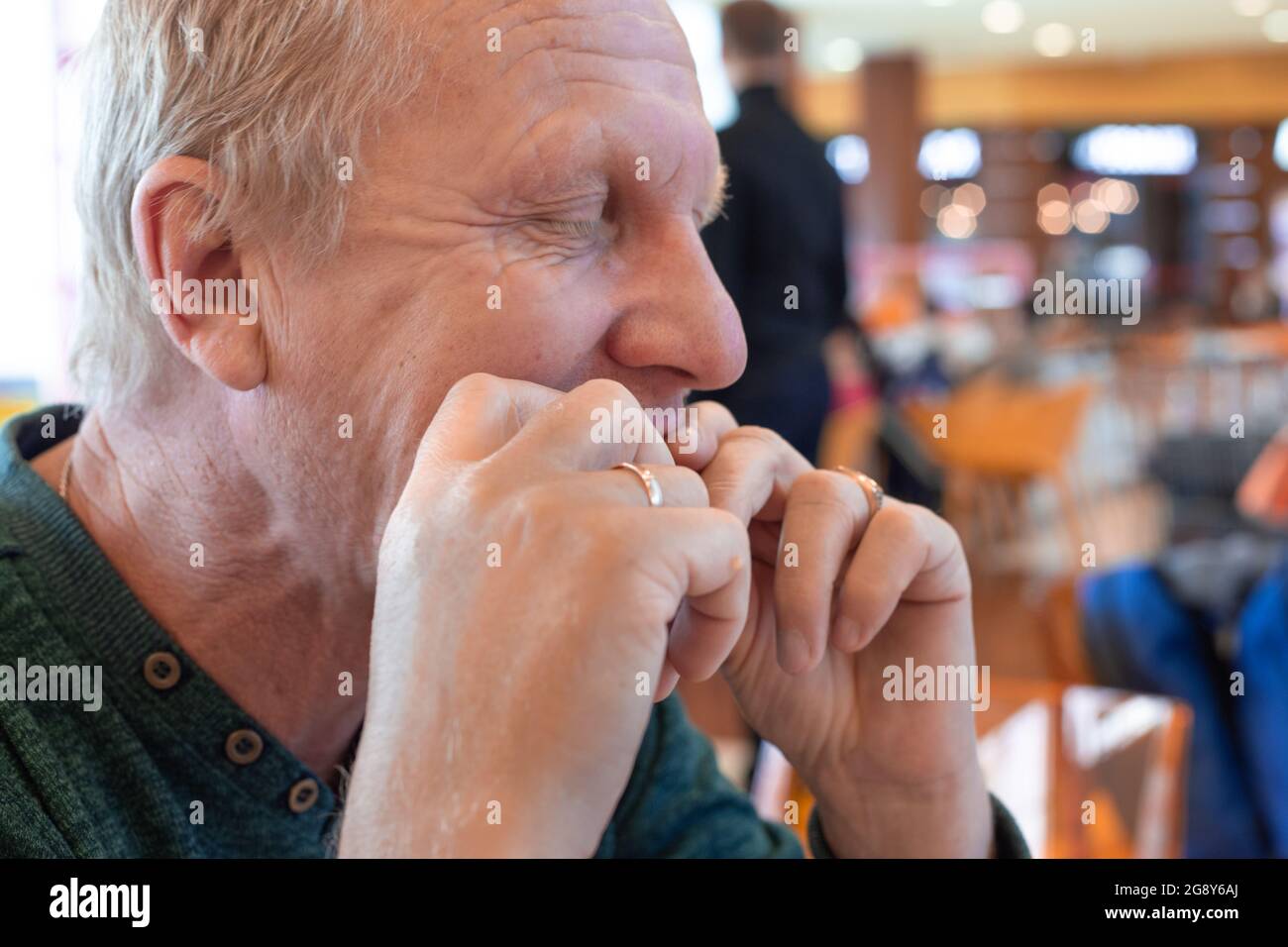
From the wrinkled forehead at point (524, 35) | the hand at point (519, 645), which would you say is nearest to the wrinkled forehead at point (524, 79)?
the wrinkled forehead at point (524, 35)

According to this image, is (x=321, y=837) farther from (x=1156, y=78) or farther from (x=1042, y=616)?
(x=1156, y=78)

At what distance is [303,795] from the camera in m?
0.87

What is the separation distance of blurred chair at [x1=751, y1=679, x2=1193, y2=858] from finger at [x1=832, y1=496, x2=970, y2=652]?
1.58 feet

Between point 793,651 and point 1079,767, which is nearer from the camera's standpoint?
point 793,651

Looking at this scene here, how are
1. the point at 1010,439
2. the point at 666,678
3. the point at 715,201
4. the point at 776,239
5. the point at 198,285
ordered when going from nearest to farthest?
the point at 666,678 → the point at 198,285 → the point at 715,201 → the point at 776,239 → the point at 1010,439

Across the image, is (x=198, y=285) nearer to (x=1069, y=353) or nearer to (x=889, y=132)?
(x=1069, y=353)

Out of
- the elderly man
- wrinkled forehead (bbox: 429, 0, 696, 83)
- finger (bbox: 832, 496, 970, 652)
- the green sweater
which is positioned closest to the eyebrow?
the elderly man

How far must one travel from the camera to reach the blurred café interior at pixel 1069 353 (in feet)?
5.32

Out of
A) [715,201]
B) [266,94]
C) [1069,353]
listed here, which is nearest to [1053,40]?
[1069,353]

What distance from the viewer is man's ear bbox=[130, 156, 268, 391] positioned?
2.46ft

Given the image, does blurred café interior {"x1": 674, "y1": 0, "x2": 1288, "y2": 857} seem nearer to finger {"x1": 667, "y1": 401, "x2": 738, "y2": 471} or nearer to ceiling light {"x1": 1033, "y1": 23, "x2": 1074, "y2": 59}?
ceiling light {"x1": 1033, "y1": 23, "x2": 1074, "y2": 59}

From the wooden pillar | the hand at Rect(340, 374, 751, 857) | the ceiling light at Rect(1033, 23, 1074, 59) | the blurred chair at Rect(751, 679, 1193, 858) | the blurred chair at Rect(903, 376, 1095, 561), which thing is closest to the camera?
the hand at Rect(340, 374, 751, 857)

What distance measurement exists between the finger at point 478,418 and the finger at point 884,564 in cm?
25

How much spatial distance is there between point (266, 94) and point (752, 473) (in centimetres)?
36
